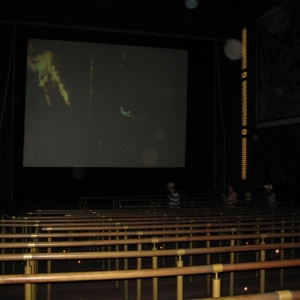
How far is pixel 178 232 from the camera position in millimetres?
3707

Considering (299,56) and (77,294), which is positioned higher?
(299,56)

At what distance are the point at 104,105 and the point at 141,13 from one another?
3451mm

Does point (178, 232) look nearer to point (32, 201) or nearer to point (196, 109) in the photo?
point (32, 201)

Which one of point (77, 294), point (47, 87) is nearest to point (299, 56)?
point (47, 87)

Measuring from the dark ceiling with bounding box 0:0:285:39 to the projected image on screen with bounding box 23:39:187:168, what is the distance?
2.69ft

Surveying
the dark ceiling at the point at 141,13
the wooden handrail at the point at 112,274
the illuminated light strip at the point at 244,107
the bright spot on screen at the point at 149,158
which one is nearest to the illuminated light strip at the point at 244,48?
the illuminated light strip at the point at 244,107

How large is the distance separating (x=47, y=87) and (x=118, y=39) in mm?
3143

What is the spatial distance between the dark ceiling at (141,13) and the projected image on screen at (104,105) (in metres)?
0.82

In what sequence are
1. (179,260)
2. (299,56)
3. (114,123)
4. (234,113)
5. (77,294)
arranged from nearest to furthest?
(179,260), (77,294), (299,56), (114,123), (234,113)

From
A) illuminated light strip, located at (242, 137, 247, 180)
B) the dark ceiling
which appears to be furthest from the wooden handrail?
illuminated light strip, located at (242, 137, 247, 180)

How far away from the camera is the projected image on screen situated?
13.7 meters

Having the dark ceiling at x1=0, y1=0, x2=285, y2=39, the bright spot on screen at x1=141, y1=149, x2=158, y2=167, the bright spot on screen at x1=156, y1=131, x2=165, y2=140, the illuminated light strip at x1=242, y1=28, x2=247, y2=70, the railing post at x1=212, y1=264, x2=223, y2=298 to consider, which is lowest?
the railing post at x1=212, y1=264, x2=223, y2=298

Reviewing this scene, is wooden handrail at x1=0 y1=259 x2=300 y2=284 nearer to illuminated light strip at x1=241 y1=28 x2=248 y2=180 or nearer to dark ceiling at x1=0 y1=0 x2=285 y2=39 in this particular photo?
dark ceiling at x1=0 y1=0 x2=285 y2=39

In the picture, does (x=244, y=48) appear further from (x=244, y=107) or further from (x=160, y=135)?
(x=160, y=135)
